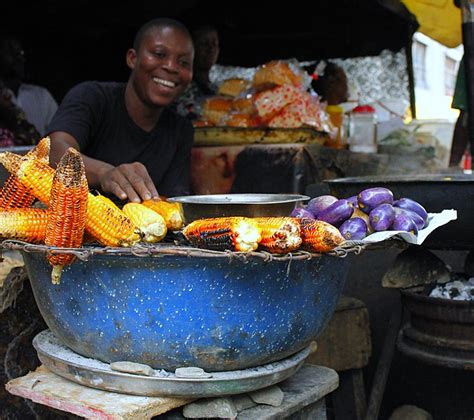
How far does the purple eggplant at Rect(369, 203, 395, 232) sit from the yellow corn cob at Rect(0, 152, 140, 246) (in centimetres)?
72

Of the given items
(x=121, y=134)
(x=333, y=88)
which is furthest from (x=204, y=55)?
(x=121, y=134)

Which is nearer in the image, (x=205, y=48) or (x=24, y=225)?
(x=24, y=225)

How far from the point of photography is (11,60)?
5004mm

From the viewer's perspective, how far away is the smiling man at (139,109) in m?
3.21

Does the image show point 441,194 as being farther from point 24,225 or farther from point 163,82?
point 163,82

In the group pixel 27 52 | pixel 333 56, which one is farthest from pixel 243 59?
pixel 27 52

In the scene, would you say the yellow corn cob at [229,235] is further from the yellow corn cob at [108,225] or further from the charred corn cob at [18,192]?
the charred corn cob at [18,192]

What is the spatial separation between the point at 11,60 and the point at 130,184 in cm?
336

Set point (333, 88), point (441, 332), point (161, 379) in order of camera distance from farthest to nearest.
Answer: point (333, 88) < point (441, 332) < point (161, 379)

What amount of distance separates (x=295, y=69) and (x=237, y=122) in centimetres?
61

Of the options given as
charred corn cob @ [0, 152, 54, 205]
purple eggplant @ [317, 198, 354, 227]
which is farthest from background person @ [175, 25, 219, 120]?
charred corn cob @ [0, 152, 54, 205]

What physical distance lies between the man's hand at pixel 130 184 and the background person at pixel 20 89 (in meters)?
3.00

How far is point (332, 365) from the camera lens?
2996 millimetres

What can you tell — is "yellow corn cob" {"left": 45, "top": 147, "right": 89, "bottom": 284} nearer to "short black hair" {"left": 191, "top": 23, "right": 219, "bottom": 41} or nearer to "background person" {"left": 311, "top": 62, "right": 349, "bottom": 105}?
"short black hair" {"left": 191, "top": 23, "right": 219, "bottom": 41}
